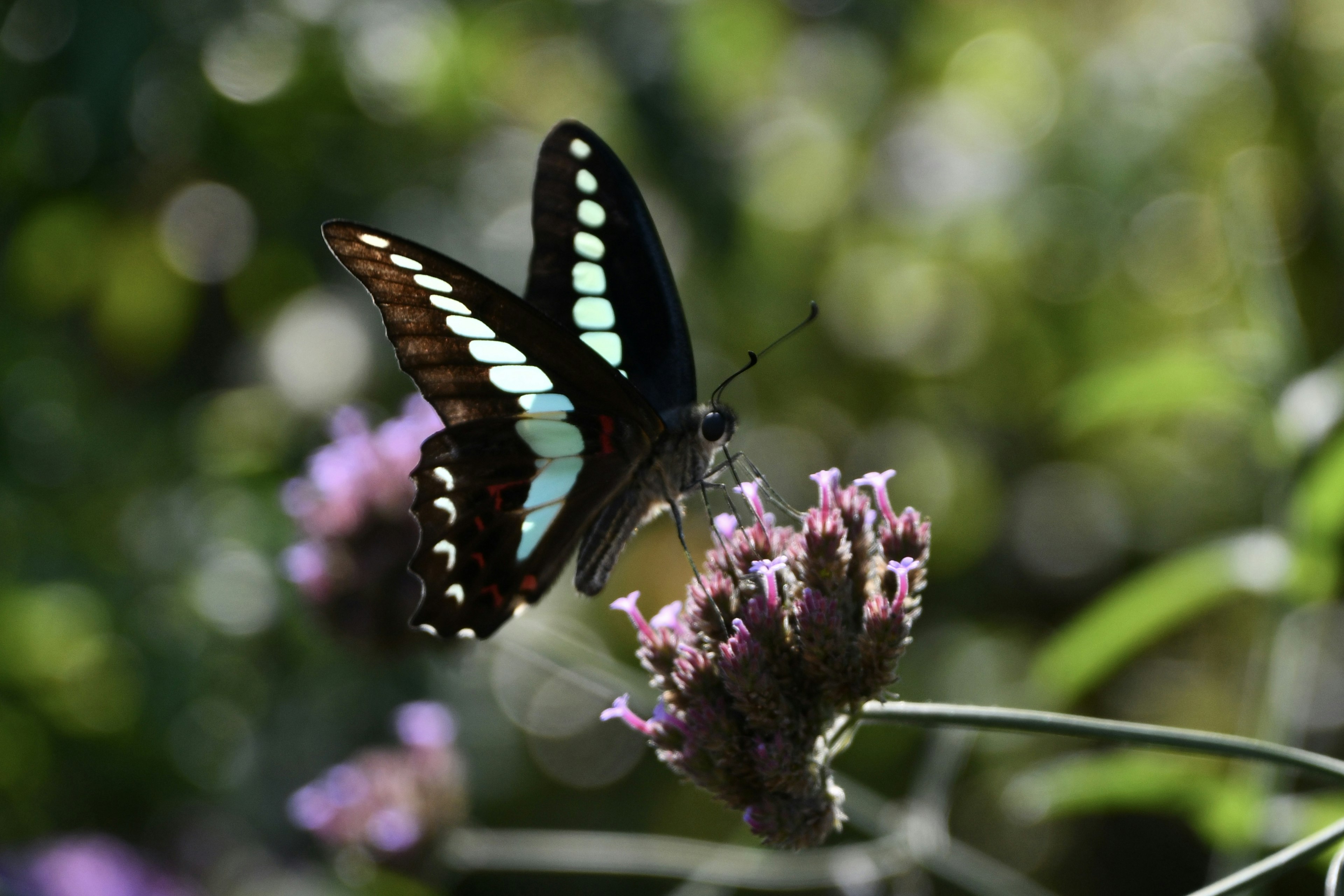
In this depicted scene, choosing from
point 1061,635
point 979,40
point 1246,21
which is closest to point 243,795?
point 1061,635

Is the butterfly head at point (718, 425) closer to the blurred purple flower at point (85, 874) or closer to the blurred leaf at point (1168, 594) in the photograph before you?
the blurred leaf at point (1168, 594)

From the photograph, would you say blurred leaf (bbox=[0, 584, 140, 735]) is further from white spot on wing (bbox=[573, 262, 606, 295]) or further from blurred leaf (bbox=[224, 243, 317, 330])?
white spot on wing (bbox=[573, 262, 606, 295])

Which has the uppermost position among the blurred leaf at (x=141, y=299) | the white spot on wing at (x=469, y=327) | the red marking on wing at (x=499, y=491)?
the blurred leaf at (x=141, y=299)

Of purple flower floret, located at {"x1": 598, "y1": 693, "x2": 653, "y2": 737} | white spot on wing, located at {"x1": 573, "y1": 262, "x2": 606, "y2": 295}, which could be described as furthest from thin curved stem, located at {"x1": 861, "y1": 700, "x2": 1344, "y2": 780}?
white spot on wing, located at {"x1": 573, "y1": 262, "x2": 606, "y2": 295}

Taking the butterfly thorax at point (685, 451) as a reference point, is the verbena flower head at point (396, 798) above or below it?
below

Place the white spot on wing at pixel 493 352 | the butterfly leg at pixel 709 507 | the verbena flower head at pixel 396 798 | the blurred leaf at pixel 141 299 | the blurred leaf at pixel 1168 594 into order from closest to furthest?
1. the butterfly leg at pixel 709 507
2. the white spot on wing at pixel 493 352
3. the blurred leaf at pixel 1168 594
4. the verbena flower head at pixel 396 798
5. the blurred leaf at pixel 141 299

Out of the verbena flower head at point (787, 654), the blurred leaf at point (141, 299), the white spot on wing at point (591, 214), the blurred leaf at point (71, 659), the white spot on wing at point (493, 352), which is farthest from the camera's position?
the blurred leaf at point (141, 299)

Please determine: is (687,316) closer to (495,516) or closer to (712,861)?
(495,516)

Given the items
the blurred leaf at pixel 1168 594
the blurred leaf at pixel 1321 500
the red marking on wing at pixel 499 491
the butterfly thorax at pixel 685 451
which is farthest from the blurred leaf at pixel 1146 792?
the red marking on wing at pixel 499 491

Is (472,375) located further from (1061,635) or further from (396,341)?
(1061,635)
